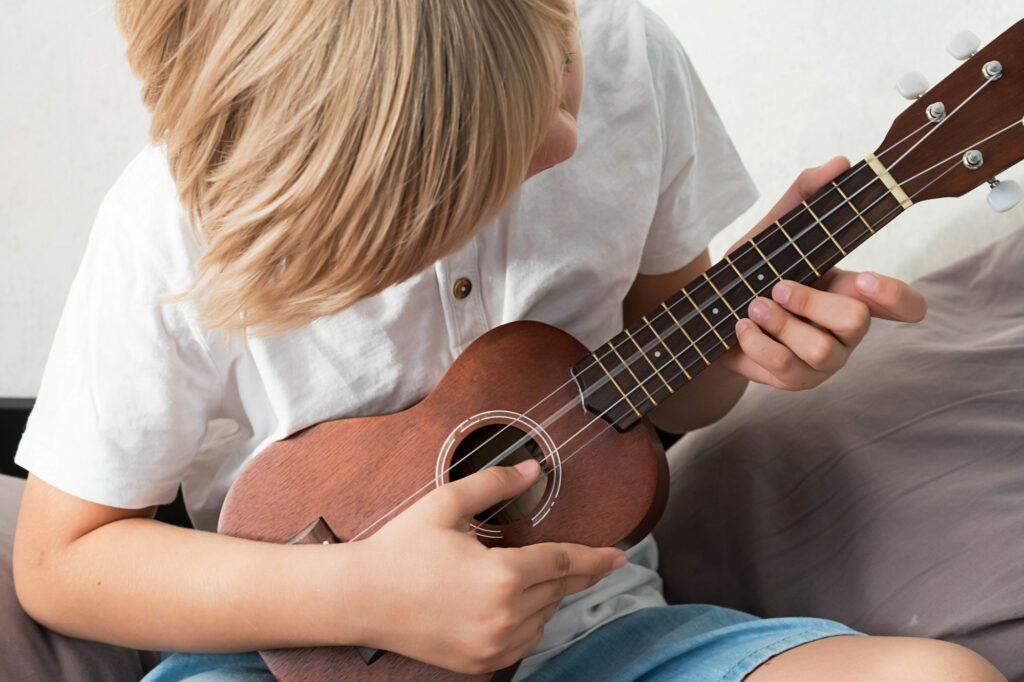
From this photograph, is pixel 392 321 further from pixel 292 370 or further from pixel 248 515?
pixel 248 515

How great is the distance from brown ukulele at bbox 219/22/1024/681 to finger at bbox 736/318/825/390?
19 mm

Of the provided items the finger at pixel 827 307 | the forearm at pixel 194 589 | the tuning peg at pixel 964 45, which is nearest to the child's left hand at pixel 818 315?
the finger at pixel 827 307

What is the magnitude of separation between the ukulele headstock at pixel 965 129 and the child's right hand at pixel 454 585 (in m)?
0.40

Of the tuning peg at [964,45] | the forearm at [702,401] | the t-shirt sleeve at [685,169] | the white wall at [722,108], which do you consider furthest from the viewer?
the white wall at [722,108]

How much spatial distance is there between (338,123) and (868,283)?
44cm

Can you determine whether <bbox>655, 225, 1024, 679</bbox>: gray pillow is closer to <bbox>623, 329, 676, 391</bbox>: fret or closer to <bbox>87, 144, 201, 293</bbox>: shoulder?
<bbox>623, 329, 676, 391</bbox>: fret

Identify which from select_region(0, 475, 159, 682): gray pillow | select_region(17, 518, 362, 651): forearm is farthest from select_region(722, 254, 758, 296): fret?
select_region(0, 475, 159, 682): gray pillow

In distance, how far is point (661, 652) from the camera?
87 centimetres

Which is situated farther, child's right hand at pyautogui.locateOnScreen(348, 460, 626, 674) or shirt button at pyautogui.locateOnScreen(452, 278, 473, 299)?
shirt button at pyautogui.locateOnScreen(452, 278, 473, 299)

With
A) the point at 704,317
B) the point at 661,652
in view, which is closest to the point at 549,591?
the point at 661,652

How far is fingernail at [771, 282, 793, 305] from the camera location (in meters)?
0.82

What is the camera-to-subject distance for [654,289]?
110 cm

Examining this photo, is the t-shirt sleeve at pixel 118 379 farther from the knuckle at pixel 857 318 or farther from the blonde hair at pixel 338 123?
the knuckle at pixel 857 318

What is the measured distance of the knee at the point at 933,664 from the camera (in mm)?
718
